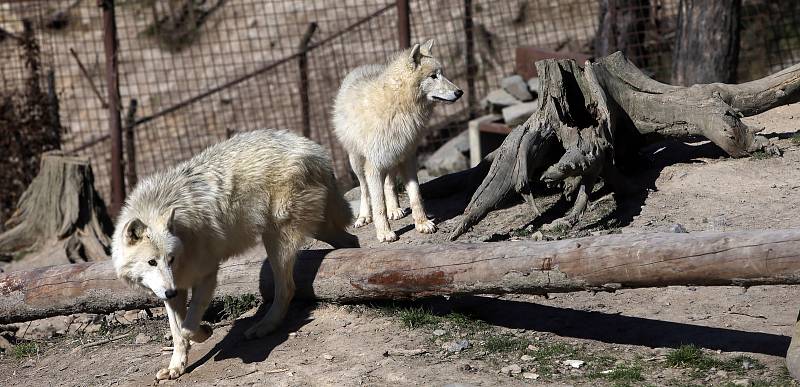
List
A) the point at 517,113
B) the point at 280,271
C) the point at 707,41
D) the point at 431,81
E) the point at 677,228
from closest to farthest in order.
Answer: the point at 280,271, the point at 677,228, the point at 431,81, the point at 707,41, the point at 517,113

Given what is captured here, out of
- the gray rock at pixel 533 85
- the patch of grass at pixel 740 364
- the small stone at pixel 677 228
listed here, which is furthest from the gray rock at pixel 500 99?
the patch of grass at pixel 740 364

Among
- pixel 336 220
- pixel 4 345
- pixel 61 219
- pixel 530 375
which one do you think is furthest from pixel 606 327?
pixel 61 219

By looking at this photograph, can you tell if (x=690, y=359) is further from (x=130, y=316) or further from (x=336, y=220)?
(x=130, y=316)

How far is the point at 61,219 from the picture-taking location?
9938 millimetres

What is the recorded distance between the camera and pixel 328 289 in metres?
6.20

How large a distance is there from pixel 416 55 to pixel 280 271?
2.85m

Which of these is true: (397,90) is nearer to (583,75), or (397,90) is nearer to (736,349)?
(583,75)

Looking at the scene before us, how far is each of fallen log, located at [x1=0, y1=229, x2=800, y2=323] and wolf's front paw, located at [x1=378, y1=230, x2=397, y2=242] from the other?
4.56ft

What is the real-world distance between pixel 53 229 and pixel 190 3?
28.6 ft

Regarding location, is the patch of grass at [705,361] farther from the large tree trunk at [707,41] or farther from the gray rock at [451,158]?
the gray rock at [451,158]

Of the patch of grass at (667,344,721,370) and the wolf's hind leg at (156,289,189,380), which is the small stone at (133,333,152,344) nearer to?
the wolf's hind leg at (156,289,189,380)

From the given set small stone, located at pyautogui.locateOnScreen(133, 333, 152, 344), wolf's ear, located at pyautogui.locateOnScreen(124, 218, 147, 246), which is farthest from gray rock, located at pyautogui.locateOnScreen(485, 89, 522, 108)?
wolf's ear, located at pyautogui.locateOnScreen(124, 218, 147, 246)

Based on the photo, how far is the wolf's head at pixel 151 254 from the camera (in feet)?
17.6

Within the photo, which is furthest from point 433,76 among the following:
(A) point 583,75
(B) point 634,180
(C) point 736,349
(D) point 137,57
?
(D) point 137,57
